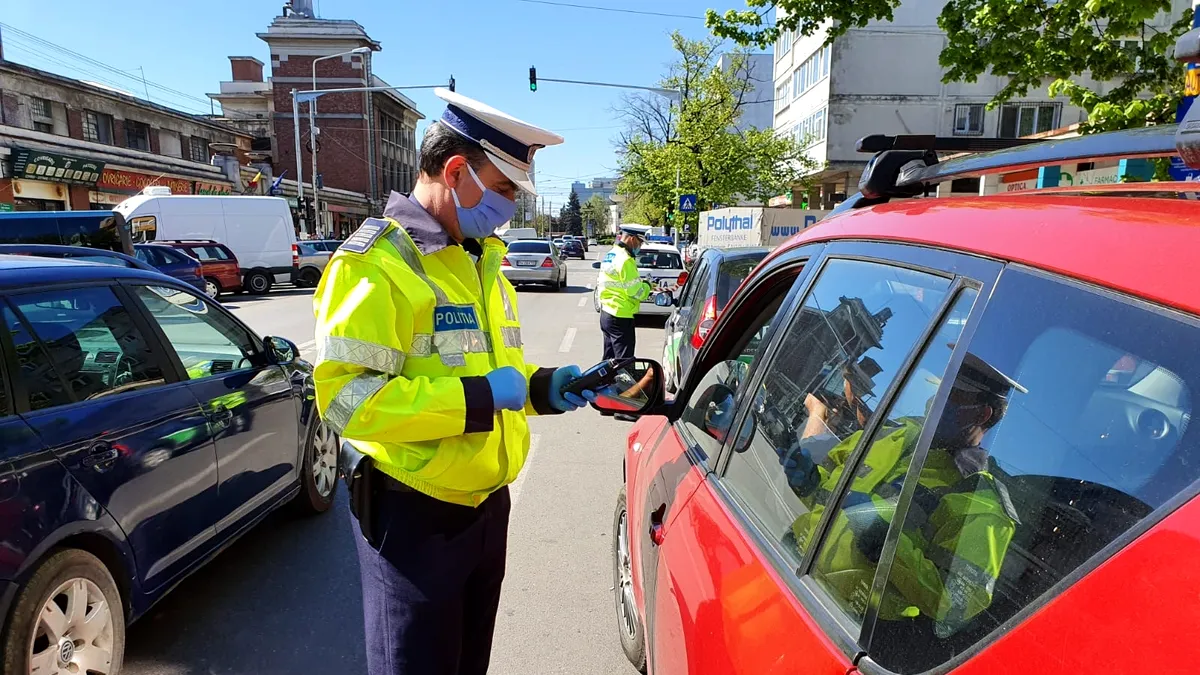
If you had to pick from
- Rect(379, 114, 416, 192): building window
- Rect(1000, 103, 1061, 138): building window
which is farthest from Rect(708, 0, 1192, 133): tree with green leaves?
Rect(379, 114, 416, 192): building window

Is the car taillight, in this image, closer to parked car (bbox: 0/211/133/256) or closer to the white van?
parked car (bbox: 0/211/133/256)

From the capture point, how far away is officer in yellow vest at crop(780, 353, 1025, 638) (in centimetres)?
103

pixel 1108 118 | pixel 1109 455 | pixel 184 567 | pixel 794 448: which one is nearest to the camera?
pixel 1109 455

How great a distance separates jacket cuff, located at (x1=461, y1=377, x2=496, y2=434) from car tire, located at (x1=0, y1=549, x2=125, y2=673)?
1.66 metres

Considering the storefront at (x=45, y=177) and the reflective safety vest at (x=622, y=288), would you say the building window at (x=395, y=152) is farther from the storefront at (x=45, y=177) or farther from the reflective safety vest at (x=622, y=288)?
the reflective safety vest at (x=622, y=288)

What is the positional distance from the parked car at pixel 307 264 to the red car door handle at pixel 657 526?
71.2 ft

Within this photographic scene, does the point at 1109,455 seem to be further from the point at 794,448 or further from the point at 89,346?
the point at 89,346

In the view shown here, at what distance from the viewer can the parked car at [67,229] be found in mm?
11047

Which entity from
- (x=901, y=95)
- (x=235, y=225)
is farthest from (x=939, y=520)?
(x=901, y=95)

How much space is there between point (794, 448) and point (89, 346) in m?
2.78

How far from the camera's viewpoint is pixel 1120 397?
0.91 meters

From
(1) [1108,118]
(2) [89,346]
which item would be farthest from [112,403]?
(1) [1108,118]

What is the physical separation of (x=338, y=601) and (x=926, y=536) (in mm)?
3079

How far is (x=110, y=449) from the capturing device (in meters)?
2.66
